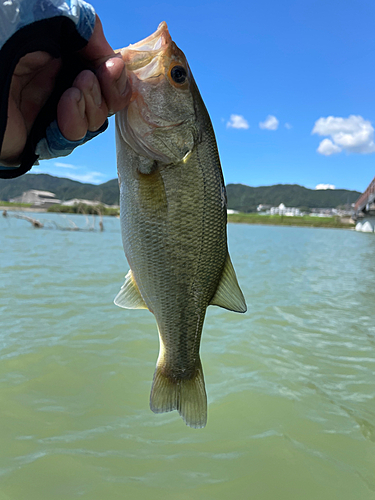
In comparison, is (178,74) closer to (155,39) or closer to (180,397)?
(155,39)

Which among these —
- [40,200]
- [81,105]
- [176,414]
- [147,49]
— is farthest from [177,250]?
[40,200]

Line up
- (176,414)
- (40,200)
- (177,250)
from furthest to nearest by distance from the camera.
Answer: (40,200) < (176,414) < (177,250)

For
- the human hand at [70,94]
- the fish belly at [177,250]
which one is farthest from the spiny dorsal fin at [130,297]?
the human hand at [70,94]

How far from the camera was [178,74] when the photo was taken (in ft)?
6.56

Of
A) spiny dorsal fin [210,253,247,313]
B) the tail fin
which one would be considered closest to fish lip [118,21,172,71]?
spiny dorsal fin [210,253,247,313]

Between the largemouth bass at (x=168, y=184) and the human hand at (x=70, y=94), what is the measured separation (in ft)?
0.75

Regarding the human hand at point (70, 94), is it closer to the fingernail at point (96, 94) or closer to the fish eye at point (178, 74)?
the fingernail at point (96, 94)

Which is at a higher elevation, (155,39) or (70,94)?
(155,39)

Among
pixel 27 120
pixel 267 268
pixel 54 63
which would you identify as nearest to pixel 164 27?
pixel 54 63

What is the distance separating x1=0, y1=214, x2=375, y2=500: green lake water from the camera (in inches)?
110

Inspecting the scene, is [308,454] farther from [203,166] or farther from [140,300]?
[203,166]

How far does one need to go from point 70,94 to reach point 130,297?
1303 mm

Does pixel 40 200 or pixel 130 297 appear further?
pixel 40 200

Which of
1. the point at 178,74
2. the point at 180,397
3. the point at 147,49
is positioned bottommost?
the point at 180,397
